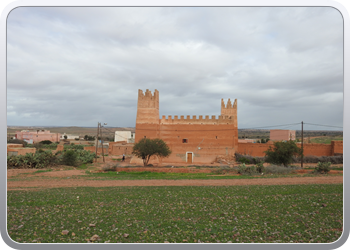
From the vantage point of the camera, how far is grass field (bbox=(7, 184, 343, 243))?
6.19m

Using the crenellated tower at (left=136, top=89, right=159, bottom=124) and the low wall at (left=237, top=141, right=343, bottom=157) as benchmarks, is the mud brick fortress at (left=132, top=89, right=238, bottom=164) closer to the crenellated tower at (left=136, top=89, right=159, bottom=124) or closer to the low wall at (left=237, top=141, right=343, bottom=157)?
the crenellated tower at (left=136, top=89, right=159, bottom=124)

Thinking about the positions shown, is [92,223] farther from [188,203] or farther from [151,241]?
[188,203]

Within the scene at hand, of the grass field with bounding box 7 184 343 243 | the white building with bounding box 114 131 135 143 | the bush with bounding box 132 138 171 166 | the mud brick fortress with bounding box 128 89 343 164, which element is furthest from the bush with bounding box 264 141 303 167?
the white building with bounding box 114 131 135 143

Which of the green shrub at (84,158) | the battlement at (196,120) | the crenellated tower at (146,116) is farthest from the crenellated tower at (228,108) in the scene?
the green shrub at (84,158)

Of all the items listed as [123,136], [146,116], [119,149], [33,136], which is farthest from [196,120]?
[33,136]

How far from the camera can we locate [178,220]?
23.9 ft

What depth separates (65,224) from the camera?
6.94 meters

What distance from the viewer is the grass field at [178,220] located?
6.19 m

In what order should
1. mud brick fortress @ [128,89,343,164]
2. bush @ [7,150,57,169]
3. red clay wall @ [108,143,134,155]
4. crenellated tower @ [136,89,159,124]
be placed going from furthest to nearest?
red clay wall @ [108,143,134,155], mud brick fortress @ [128,89,343,164], crenellated tower @ [136,89,159,124], bush @ [7,150,57,169]

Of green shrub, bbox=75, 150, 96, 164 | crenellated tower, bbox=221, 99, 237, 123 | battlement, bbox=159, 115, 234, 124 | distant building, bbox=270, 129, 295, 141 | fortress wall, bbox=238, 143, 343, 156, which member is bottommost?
green shrub, bbox=75, 150, 96, 164

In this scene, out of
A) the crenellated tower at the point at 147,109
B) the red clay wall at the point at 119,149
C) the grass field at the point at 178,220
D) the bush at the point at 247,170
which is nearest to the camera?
the grass field at the point at 178,220

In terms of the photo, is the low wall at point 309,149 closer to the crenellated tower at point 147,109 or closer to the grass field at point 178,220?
the crenellated tower at point 147,109

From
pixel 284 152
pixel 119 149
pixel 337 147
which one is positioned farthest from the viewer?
pixel 119 149

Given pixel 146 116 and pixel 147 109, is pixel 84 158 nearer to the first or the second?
pixel 146 116
